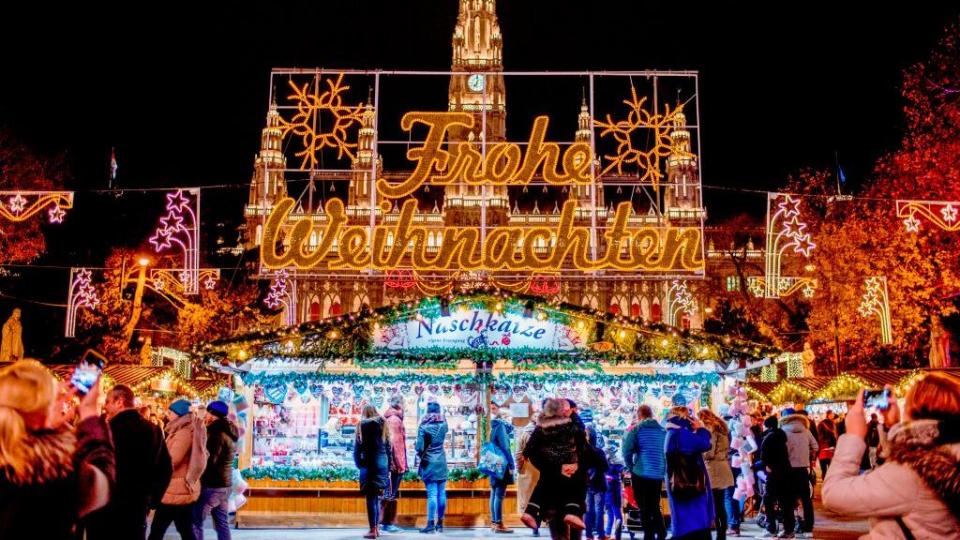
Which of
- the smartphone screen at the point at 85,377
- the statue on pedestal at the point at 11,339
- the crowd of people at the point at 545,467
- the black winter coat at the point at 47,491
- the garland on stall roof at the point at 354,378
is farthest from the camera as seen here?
the statue on pedestal at the point at 11,339

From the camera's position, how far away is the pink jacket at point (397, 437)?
11.2 meters

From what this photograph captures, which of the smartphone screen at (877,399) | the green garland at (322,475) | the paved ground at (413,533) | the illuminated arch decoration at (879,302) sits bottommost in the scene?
the paved ground at (413,533)

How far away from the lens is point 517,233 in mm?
16953

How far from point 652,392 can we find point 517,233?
479cm

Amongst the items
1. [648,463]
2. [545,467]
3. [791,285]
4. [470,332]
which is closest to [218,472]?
[545,467]

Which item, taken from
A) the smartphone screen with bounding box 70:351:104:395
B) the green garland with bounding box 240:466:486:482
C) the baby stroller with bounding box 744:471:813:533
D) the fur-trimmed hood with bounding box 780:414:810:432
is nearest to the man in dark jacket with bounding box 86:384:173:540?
the smartphone screen with bounding box 70:351:104:395

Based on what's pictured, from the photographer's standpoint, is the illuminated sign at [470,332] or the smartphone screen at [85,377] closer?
the smartphone screen at [85,377]

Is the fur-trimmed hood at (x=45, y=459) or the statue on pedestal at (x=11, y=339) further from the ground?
the statue on pedestal at (x=11, y=339)

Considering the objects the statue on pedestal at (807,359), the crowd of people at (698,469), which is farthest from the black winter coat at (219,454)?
the statue on pedestal at (807,359)

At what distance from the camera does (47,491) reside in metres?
2.97

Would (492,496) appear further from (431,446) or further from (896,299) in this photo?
(896,299)

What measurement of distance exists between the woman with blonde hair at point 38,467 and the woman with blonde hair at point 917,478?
8.51ft

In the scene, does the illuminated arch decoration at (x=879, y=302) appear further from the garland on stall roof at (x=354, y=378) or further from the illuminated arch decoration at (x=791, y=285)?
the garland on stall roof at (x=354, y=378)

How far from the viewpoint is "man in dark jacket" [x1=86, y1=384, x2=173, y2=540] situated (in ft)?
16.9
